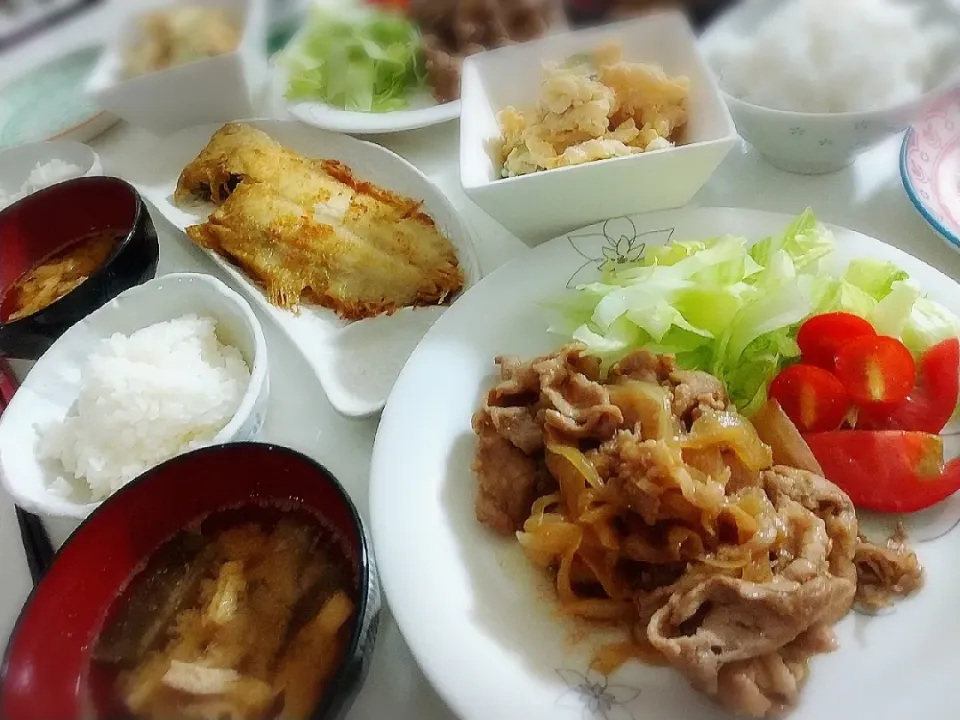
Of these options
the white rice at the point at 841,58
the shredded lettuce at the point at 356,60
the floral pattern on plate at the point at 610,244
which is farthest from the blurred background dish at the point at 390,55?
the floral pattern on plate at the point at 610,244

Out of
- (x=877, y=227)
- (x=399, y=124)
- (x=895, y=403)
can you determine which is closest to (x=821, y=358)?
(x=895, y=403)

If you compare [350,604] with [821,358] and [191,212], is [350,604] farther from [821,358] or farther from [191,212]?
[191,212]

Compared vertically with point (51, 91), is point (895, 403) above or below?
below

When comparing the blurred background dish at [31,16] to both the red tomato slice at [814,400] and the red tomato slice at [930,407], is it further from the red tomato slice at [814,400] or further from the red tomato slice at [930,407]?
the red tomato slice at [930,407]

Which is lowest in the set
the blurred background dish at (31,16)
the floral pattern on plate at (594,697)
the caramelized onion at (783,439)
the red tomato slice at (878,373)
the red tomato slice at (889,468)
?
the floral pattern on plate at (594,697)

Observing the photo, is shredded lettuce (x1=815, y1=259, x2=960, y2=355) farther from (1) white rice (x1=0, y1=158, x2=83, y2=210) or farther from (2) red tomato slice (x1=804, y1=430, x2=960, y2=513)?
(1) white rice (x1=0, y1=158, x2=83, y2=210)

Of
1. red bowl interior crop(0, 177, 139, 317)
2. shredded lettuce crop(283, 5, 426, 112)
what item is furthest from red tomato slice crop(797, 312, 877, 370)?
red bowl interior crop(0, 177, 139, 317)

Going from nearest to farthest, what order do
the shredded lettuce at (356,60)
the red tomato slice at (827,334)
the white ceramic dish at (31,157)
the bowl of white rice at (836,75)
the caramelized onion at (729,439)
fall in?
1. the caramelized onion at (729,439)
2. the red tomato slice at (827,334)
3. the bowl of white rice at (836,75)
4. the white ceramic dish at (31,157)
5. the shredded lettuce at (356,60)
